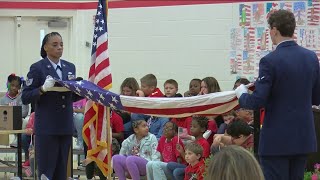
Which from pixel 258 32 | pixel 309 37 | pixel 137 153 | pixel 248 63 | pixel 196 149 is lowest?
pixel 137 153

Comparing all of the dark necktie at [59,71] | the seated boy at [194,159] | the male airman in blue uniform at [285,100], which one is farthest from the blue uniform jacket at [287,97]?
the dark necktie at [59,71]

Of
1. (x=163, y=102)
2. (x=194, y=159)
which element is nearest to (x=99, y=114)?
(x=163, y=102)

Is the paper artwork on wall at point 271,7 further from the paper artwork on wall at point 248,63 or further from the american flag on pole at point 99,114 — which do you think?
the american flag on pole at point 99,114

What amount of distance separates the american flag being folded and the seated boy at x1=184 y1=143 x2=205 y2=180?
2.65ft

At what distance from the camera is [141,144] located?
7.41 metres

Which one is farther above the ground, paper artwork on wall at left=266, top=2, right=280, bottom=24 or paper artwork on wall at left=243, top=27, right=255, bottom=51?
paper artwork on wall at left=266, top=2, right=280, bottom=24

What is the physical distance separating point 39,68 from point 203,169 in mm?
1749

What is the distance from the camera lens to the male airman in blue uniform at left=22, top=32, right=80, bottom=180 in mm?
6066

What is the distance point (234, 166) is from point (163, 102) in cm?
332

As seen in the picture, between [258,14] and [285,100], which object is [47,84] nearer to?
[285,100]

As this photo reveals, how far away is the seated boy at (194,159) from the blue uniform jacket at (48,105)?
1126 millimetres

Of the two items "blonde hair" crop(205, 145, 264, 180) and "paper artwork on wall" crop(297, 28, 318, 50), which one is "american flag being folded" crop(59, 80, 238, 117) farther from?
"paper artwork on wall" crop(297, 28, 318, 50)

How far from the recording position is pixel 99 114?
6273mm

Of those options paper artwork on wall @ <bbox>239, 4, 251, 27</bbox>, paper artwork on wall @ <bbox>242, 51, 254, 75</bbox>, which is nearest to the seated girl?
paper artwork on wall @ <bbox>242, 51, 254, 75</bbox>
